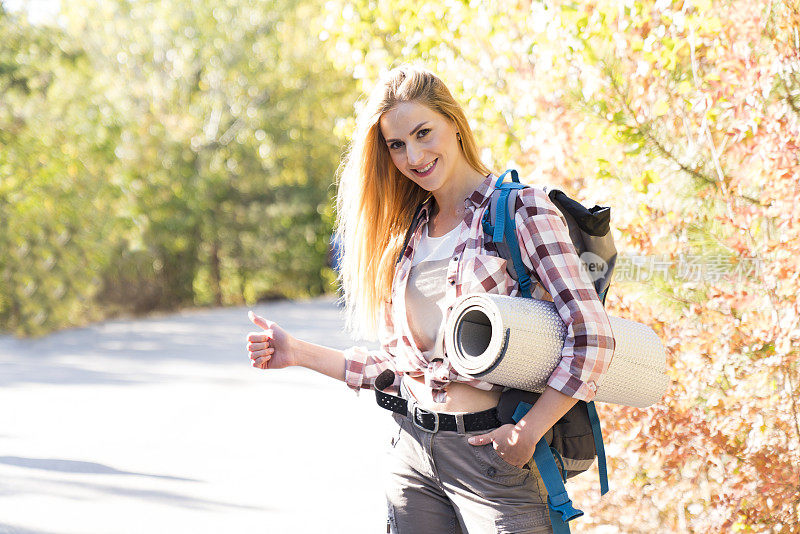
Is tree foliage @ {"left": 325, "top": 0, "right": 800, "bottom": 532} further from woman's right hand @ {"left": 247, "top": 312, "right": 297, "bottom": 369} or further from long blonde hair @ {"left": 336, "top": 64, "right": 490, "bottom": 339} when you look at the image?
woman's right hand @ {"left": 247, "top": 312, "right": 297, "bottom": 369}

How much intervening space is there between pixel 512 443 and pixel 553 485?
133 millimetres

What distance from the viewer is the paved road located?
18.0 feet

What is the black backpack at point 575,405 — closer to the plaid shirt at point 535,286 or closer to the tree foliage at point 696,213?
the plaid shirt at point 535,286

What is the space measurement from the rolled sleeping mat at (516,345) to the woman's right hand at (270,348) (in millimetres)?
619

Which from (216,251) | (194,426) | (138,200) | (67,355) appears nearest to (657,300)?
(194,426)

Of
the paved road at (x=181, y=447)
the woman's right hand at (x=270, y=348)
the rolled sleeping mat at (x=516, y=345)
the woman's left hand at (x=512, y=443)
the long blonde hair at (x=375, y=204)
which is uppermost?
the long blonde hair at (x=375, y=204)

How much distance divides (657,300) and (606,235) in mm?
1738

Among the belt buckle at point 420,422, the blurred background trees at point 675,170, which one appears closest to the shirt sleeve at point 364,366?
the belt buckle at point 420,422

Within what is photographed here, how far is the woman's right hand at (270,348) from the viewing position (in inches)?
104

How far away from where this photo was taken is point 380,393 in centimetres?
255

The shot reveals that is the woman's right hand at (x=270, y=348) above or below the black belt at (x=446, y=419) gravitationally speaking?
above

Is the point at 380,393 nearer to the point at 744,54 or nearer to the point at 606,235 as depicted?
the point at 606,235

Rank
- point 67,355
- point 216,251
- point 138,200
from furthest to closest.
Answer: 1. point 216,251
2. point 138,200
3. point 67,355

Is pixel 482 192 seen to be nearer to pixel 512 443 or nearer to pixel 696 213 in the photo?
pixel 512 443
